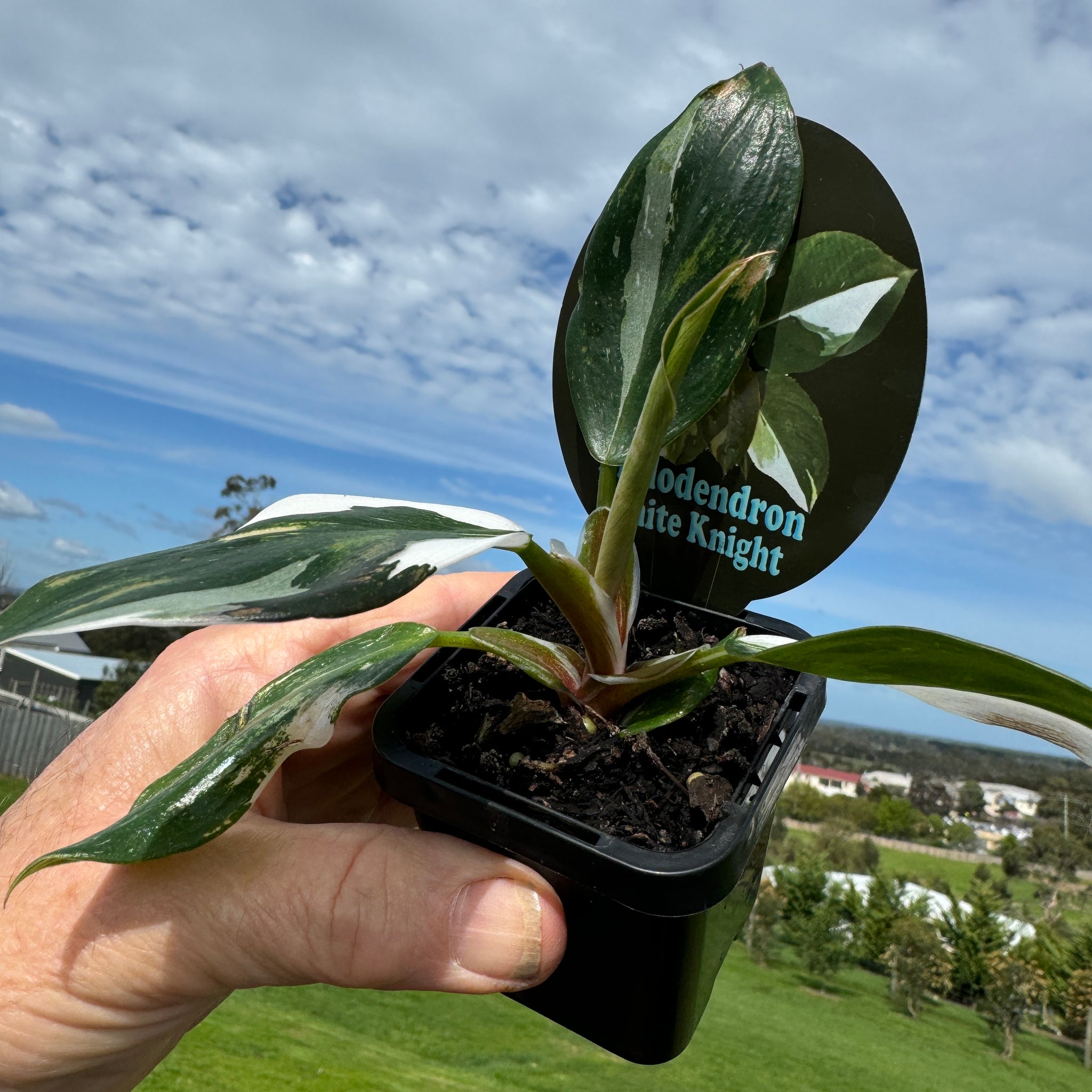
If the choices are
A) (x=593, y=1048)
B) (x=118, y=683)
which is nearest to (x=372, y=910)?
(x=593, y=1048)

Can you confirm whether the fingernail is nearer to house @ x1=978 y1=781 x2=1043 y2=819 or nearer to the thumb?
the thumb

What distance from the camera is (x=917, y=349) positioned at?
59 centimetres

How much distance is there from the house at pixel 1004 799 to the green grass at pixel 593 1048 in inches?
334

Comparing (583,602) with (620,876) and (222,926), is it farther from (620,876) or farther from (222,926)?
(222,926)

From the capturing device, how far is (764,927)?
13789 mm

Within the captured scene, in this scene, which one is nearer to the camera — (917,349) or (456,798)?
(456,798)

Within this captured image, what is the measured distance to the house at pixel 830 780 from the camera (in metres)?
24.0

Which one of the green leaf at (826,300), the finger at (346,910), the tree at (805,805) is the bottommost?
the tree at (805,805)

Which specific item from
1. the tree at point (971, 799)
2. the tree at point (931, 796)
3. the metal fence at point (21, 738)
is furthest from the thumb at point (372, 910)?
the tree at point (971, 799)

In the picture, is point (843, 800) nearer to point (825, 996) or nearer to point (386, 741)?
point (825, 996)

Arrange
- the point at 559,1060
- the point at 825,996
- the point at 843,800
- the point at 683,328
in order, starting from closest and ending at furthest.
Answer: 1. the point at 683,328
2. the point at 559,1060
3. the point at 825,996
4. the point at 843,800

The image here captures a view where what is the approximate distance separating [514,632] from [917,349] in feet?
1.18

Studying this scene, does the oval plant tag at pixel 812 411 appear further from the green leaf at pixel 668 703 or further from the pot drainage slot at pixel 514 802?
the pot drainage slot at pixel 514 802

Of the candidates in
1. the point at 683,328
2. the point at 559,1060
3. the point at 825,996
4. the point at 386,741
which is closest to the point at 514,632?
the point at 386,741
